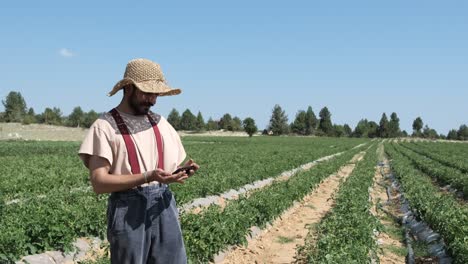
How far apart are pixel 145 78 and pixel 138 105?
0.68ft

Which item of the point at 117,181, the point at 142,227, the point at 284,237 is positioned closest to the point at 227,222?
the point at 284,237

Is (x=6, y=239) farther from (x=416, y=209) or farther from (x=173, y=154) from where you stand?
(x=416, y=209)

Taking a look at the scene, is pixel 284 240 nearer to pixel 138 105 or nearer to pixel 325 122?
pixel 138 105

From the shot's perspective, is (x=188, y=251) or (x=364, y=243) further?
(x=364, y=243)

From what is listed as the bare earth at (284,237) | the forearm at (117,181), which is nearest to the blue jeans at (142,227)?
the forearm at (117,181)

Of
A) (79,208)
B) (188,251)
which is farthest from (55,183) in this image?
(188,251)

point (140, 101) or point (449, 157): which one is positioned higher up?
point (140, 101)

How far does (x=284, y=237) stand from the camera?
895 cm

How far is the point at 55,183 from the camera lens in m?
12.9

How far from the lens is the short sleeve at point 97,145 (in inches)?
111

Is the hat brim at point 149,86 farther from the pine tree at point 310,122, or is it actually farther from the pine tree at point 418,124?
the pine tree at point 418,124

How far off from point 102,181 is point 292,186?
409 inches

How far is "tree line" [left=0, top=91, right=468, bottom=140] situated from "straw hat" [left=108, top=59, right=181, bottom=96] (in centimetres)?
11314

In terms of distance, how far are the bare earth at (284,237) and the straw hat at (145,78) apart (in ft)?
14.7
